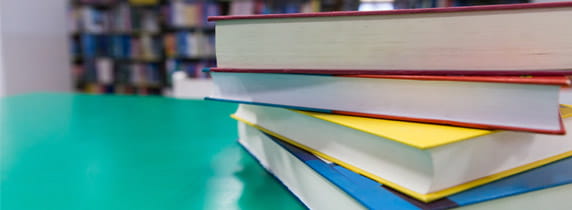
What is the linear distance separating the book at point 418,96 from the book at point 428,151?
1 centimetres

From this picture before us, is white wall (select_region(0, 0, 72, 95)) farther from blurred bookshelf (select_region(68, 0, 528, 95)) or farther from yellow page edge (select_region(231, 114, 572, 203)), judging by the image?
yellow page edge (select_region(231, 114, 572, 203))

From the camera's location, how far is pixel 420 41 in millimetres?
294

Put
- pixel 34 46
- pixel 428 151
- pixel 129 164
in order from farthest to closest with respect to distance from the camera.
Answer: pixel 34 46, pixel 129 164, pixel 428 151

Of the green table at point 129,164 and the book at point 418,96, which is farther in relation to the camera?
the green table at point 129,164

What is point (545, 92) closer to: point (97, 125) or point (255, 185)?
point (255, 185)

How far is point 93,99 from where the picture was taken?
1087 mm

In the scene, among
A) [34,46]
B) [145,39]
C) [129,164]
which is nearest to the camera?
[129,164]

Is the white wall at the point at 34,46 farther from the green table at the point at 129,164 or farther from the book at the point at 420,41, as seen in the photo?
the book at the point at 420,41

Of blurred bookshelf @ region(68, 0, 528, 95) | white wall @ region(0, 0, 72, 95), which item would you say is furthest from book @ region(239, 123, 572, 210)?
white wall @ region(0, 0, 72, 95)

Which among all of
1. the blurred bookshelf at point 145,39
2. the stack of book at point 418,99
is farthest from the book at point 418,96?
the blurred bookshelf at point 145,39

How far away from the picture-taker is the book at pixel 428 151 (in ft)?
0.77

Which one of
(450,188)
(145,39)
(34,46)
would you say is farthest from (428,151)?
(34,46)

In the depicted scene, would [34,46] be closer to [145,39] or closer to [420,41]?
[145,39]

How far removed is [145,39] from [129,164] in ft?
9.79
